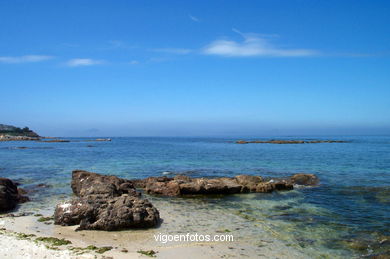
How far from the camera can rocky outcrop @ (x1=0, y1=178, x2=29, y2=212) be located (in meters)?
15.4

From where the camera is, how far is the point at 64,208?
13.1 metres

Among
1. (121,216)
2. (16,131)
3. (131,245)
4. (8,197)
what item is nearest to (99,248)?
(131,245)

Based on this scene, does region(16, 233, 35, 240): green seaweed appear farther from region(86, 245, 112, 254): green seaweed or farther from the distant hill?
the distant hill

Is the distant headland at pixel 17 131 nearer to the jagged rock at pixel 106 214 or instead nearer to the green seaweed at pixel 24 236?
the jagged rock at pixel 106 214

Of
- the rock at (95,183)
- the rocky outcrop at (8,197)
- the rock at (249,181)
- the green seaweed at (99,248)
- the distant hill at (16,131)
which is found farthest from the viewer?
the distant hill at (16,131)

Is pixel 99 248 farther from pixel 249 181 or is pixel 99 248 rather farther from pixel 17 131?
pixel 17 131

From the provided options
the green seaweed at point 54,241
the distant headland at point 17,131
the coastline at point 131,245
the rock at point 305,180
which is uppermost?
the distant headland at point 17,131

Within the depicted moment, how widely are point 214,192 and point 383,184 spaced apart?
12.8 metres

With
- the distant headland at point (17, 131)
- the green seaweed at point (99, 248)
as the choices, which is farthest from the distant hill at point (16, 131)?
the green seaweed at point (99, 248)

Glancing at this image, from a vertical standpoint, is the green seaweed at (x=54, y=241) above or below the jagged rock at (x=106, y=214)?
below

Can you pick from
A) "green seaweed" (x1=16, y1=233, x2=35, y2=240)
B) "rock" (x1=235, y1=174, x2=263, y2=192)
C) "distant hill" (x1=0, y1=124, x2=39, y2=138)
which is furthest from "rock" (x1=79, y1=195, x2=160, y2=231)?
"distant hill" (x1=0, y1=124, x2=39, y2=138)

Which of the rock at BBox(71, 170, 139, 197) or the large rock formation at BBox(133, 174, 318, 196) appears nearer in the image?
the rock at BBox(71, 170, 139, 197)

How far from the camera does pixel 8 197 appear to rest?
15.8m

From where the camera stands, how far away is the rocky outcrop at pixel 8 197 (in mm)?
15402
